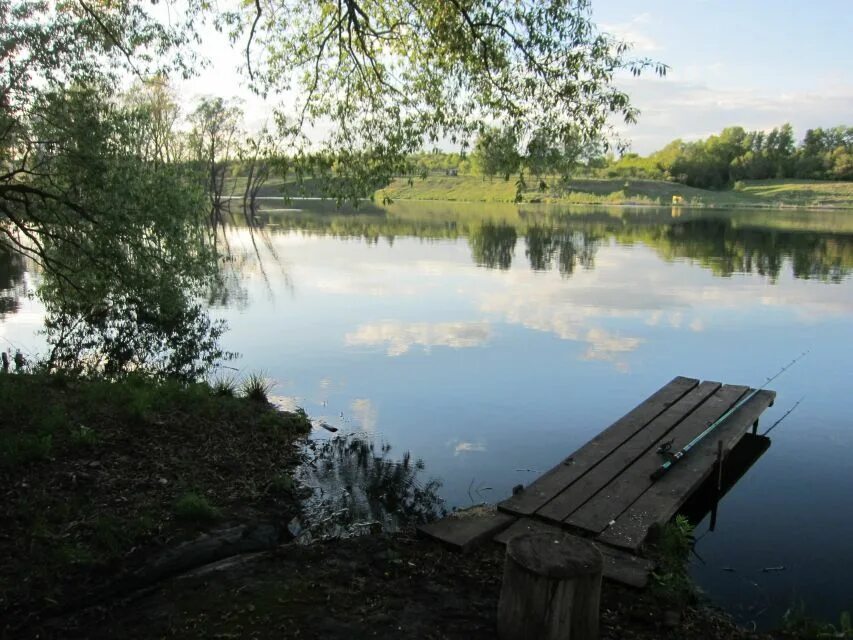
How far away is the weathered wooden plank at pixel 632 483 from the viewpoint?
25.5ft

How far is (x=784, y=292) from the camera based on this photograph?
29.4m

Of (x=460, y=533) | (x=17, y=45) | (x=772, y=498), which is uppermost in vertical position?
(x=17, y=45)

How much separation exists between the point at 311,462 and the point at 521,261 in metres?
31.0

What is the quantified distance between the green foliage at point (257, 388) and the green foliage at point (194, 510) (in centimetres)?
542

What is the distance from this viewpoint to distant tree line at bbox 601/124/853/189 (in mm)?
166375

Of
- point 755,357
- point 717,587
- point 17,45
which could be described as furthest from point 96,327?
point 755,357

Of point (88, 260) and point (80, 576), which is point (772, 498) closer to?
point (80, 576)

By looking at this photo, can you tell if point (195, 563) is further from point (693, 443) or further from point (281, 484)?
point (693, 443)

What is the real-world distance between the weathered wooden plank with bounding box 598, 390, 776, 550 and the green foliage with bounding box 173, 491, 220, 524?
15.5ft

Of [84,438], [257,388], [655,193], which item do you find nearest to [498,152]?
[257,388]

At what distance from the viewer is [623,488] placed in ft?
28.3

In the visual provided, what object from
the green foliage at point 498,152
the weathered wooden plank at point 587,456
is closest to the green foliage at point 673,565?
the weathered wooden plank at point 587,456

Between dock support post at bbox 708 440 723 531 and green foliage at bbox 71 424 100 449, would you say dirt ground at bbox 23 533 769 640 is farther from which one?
green foliage at bbox 71 424 100 449

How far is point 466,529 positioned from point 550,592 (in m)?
2.74
